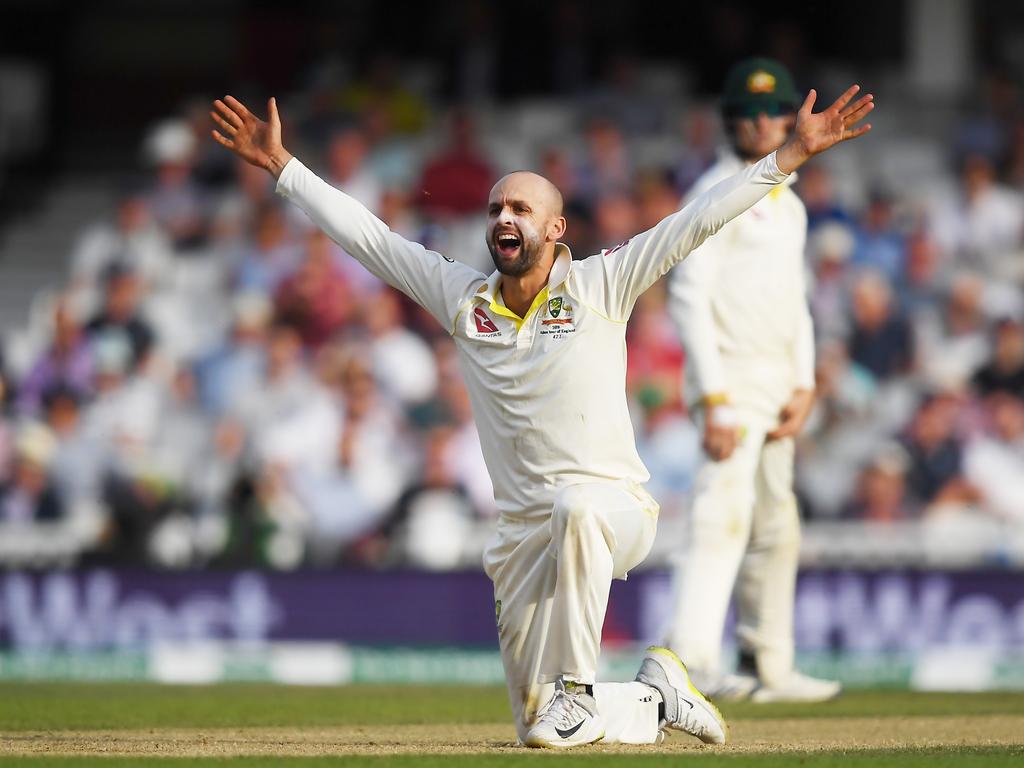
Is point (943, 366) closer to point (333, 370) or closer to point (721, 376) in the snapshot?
point (333, 370)

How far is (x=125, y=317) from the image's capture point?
13.9m

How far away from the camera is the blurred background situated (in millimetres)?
11367

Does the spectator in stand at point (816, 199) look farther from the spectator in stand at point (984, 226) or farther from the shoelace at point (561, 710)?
the shoelace at point (561, 710)

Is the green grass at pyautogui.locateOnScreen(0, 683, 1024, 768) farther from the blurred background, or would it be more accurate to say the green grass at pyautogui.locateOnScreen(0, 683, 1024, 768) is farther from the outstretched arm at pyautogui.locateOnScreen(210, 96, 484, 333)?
the outstretched arm at pyautogui.locateOnScreen(210, 96, 484, 333)

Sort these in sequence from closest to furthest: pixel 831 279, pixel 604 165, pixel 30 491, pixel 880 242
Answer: pixel 30 491 → pixel 831 279 → pixel 880 242 → pixel 604 165

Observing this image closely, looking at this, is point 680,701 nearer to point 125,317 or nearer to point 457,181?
point 125,317

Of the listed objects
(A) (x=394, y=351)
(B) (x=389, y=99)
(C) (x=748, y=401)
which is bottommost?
(C) (x=748, y=401)

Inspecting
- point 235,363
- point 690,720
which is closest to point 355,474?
point 235,363

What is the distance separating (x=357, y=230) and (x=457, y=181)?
28.0 ft

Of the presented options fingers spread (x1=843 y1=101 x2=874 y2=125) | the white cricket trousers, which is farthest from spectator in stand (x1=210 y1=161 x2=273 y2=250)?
fingers spread (x1=843 y1=101 x2=874 y2=125)

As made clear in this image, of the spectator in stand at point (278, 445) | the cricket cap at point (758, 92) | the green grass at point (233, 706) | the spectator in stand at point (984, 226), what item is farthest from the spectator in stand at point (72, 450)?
the spectator in stand at point (984, 226)

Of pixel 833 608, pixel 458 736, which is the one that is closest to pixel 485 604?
pixel 833 608

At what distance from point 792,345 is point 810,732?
1774mm

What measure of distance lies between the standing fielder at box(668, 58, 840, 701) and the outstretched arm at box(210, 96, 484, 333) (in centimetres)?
→ 160
